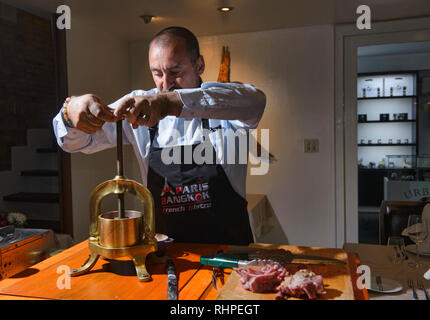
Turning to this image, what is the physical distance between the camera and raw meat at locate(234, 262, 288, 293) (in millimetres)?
702

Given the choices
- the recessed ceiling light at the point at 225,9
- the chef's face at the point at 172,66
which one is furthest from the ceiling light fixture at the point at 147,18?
the chef's face at the point at 172,66

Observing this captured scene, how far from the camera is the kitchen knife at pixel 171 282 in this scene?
703 millimetres

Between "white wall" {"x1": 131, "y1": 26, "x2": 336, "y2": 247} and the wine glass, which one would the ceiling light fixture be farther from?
the wine glass

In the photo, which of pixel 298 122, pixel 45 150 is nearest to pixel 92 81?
pixel 45 150

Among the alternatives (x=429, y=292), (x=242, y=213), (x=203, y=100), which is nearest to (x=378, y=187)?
(x=242, y=213)

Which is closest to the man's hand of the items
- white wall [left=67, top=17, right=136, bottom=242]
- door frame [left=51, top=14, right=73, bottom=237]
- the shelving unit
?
white wall [left=67, top=17, right=136, bottom=242]

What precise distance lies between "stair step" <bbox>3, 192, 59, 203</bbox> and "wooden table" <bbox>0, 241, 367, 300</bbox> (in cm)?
155

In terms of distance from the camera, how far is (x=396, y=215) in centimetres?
182

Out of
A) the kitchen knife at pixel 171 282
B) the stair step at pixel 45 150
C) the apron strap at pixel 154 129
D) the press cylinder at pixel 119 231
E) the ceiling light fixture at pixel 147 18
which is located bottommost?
the kitchen knife at pixel 171 282

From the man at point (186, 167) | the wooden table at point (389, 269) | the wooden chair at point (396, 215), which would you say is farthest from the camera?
the wooden chair at point (396, 215)

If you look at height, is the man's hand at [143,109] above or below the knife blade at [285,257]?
above

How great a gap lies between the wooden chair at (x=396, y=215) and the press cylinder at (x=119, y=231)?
1.42 m

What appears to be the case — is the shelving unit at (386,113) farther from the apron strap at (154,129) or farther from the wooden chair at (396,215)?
the apron strap at (154,129)
